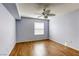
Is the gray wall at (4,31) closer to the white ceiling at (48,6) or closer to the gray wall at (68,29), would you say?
the white ceiling at (48,6)

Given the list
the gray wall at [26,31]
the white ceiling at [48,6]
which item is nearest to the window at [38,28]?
the gray wall at [26,31]

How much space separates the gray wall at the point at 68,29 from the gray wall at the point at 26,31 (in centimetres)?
122

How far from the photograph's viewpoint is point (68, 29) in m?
4.00

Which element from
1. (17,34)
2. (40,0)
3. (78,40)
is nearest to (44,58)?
(40,0)

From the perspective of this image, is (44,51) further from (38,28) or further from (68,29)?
(38,28)

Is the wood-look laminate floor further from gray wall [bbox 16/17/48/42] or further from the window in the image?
the window

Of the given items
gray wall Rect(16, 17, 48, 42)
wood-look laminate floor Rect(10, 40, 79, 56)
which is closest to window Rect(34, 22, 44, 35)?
gray wall Rect(16, 17, 48, 42)

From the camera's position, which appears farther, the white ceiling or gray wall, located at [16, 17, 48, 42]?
gray wall, located at [16, 17, 48, 42]

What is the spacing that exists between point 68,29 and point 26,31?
2.80 meters

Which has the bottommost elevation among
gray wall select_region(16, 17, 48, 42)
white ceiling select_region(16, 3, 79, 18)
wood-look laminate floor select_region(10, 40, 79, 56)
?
wood-look laminate floor select_region(10, 40, 79, 56)

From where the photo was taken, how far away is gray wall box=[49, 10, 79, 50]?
3520 millimetres

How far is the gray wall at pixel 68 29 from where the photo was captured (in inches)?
139

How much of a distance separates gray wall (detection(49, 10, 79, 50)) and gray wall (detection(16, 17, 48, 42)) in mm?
1217

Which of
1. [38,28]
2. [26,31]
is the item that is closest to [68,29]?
[38,28]
